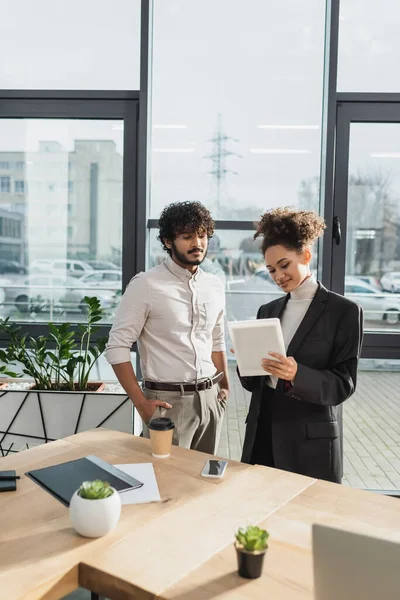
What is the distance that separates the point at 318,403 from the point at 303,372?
125mm

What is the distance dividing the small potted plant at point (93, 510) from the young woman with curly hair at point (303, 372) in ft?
2.51

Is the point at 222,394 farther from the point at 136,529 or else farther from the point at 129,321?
the point at 136,529

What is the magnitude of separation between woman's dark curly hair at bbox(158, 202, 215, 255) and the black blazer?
25.1 inches

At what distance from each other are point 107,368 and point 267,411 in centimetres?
164

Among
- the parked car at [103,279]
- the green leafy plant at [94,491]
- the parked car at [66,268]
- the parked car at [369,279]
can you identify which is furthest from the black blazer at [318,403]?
the parked car at [66,268]

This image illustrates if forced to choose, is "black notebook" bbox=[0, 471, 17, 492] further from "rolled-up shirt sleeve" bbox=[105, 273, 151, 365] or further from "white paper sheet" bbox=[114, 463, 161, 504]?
"rolled-up shirt sleeve" bbox=[105, 273, 151, 365]

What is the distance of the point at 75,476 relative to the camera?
1.61m

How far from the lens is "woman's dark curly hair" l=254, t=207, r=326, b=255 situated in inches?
80.7

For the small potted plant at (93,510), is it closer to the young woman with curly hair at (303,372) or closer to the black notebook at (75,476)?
the black notebook at (75,476)

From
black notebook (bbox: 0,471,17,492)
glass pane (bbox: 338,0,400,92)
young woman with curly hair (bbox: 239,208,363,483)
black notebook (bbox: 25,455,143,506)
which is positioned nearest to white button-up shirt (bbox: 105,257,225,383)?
young woman with curly hair (bbox: 239,208,363,483)

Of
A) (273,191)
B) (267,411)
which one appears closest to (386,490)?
(267,411)

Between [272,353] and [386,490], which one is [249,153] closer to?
[272,353]

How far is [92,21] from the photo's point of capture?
3355mm

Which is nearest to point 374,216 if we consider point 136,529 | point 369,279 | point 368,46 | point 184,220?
point 369,279
